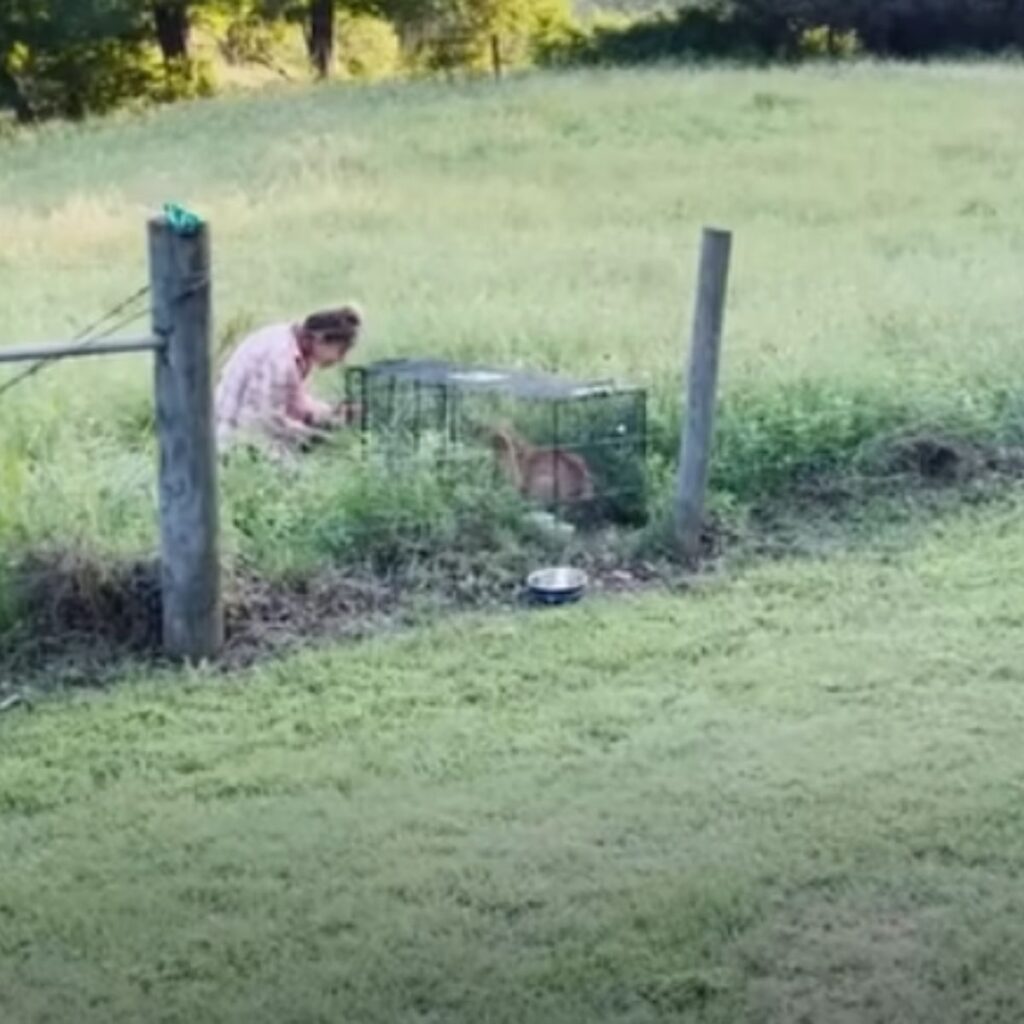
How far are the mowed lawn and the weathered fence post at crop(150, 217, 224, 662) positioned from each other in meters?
0.21

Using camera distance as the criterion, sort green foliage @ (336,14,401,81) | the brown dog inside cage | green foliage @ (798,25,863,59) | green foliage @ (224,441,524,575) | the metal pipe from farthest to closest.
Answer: green foliage @ (336,14,401,81)
green foliage @ (798,25,863,59)
the brown dog inside cage
green foliage @ (224,441,524,575)
the metal pipe

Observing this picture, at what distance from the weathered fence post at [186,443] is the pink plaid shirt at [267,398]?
1161 millimetres

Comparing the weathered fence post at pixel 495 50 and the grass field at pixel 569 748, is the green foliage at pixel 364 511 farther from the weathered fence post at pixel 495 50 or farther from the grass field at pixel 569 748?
the weathered fence post at pixel 495 50

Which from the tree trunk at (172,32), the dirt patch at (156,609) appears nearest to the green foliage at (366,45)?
the tree trunk at (172,32)

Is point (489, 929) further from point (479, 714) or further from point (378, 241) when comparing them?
point (378, 241)

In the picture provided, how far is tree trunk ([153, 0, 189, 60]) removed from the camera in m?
25.9

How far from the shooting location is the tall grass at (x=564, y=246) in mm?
5828

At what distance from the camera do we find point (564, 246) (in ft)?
33.2

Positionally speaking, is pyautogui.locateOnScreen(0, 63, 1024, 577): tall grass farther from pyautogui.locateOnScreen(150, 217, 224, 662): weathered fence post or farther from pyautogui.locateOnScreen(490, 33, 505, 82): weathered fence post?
pyautogui.locateOnScreen(490, 33, 505, 82): weathered fence post

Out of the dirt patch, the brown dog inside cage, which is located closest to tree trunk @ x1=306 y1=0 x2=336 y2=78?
the brown dog inside cage

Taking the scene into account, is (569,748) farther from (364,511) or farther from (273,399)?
(273,399)

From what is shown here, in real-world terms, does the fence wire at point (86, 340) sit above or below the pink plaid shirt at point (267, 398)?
above

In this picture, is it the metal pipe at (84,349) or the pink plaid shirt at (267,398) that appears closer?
the metal pipe at (84,349)

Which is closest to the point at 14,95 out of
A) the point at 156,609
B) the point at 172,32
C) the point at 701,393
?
the point at 172,32
